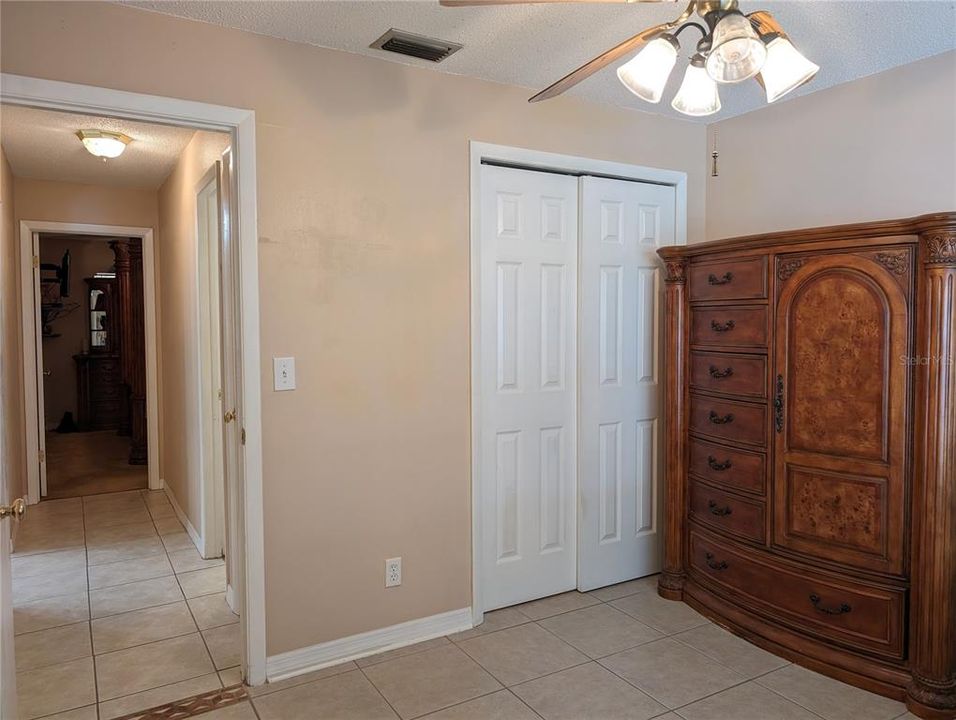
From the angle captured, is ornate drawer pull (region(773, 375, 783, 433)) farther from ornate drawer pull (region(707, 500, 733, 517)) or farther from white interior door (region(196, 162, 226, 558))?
white interior door (region(196, 162, 226, 558))

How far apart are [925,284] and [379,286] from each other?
1.97 m

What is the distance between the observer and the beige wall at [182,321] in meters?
3.79

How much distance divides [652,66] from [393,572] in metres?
2.12

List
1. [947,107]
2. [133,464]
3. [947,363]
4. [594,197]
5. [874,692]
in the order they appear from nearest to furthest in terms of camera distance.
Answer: [947,363] < [874,692] < [947,107] < [594,197] < [133,464]

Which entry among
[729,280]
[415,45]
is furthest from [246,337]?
[729,280]

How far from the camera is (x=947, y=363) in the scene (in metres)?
2.24

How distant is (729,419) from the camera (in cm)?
290

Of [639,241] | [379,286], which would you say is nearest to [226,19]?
[379,286]

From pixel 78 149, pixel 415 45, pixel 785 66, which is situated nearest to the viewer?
pixel 785 66

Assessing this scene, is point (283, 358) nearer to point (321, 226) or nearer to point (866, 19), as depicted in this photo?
point (321, 226)

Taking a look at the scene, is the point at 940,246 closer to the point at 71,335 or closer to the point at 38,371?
the point at 38,371

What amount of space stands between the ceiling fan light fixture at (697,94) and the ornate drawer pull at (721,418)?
4.83 ft

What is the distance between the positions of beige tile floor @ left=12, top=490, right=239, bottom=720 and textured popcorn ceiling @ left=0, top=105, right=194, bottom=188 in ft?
7.38

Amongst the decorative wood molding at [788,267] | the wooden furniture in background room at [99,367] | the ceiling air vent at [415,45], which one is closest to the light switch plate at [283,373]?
the ceiling air vent at [415,45]
